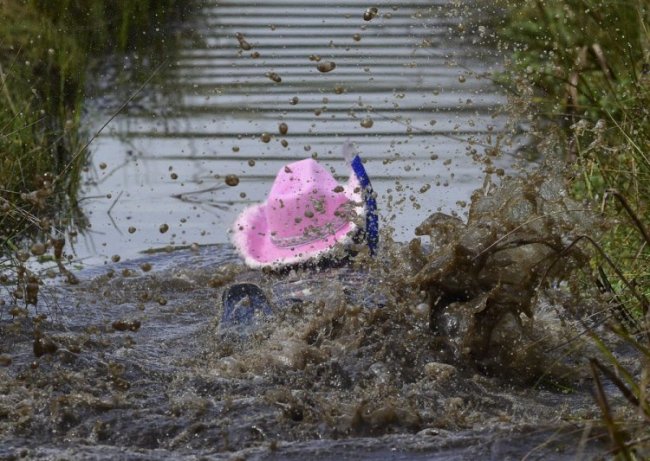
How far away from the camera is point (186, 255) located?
805 cm

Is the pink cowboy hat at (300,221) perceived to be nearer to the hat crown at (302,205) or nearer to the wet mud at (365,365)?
the hat crown at (302,205)

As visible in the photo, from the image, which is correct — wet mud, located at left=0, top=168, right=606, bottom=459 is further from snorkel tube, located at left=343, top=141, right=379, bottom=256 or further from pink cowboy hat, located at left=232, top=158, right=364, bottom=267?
pink cowboy hat, located at left=232, top=158, right=364, bottom=267

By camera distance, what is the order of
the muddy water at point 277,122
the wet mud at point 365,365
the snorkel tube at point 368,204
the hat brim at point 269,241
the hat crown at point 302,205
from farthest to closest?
the muddy water at point 277,122, the hat crown at point 302,205, the hat brim at point 269,241, the snorkel tube at point 368,204, the wet mud at point 365,365

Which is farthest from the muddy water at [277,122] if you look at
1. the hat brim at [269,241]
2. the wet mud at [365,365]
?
the wet mud at [365,365]

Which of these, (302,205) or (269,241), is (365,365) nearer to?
(302,205)

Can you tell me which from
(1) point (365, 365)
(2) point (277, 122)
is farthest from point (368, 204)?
(2) point (277, 122)

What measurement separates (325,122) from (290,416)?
218 inches

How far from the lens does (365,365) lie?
5324mm

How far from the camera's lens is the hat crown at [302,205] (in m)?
7.29

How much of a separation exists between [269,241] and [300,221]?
27 centimetres

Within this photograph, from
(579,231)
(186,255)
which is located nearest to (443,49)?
(186,255)

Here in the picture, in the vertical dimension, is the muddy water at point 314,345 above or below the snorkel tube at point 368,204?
below

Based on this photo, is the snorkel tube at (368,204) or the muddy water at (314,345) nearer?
the muddy water at (314,345)

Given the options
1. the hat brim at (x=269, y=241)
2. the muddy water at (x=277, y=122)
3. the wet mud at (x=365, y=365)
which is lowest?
the wet mud at (x=365, y=365)
